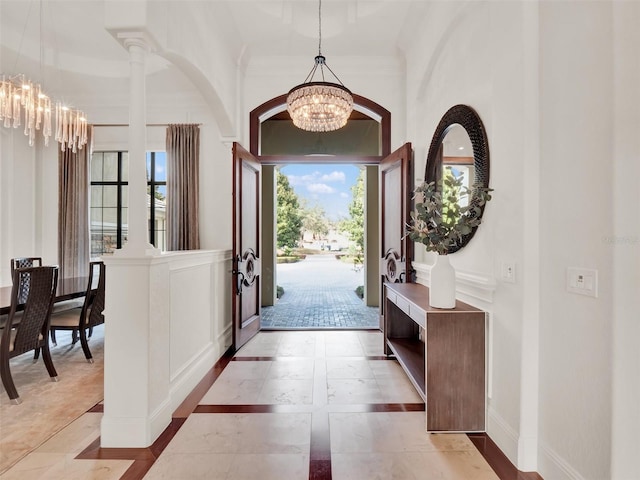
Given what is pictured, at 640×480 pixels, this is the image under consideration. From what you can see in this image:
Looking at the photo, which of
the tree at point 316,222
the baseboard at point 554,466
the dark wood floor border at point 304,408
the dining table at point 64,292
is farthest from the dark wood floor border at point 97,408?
the tree at point 316,222

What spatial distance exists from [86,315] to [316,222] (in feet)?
23.3

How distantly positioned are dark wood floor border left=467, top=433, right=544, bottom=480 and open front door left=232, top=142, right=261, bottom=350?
2.58m

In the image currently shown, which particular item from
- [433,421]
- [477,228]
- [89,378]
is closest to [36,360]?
[89,378]

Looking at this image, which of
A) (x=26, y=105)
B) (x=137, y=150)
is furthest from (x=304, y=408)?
(x=26, y=105)

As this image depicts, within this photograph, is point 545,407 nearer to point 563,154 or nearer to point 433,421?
point 433,421

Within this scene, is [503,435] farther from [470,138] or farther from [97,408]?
[97,408]

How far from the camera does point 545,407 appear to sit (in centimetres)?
175

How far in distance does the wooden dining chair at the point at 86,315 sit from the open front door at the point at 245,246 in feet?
4.74

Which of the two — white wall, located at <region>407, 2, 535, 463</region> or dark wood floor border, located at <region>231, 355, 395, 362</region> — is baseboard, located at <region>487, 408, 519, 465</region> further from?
dark wood floor border, located at <region>231, 355, 395, 362</region>

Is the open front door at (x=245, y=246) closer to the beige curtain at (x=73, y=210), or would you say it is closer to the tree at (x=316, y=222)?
the beige curtain at (x=73, y=210)

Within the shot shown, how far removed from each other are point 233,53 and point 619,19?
3753 millimetres

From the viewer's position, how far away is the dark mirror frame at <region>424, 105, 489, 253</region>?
224 centimetres

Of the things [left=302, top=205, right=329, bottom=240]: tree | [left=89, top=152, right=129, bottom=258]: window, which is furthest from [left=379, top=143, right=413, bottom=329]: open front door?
[left=302, top=205, right=329, bottom=240]: tree

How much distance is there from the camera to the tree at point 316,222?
9852mm
